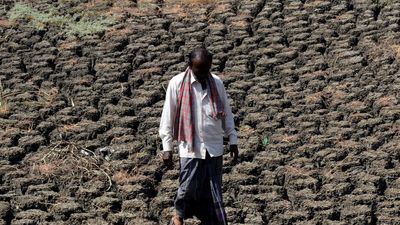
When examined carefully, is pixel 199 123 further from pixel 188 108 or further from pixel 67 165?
pixel 67 165

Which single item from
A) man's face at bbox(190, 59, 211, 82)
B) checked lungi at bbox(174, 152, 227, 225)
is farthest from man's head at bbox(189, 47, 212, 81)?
checked lungi at bbox(174, 152, 227, 225)

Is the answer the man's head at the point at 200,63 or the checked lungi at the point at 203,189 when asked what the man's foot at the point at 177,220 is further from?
the man's head at the point at 200,63

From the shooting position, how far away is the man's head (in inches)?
242

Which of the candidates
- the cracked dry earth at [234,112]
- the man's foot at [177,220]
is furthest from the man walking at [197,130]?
the cracked dry earth at [234,112]

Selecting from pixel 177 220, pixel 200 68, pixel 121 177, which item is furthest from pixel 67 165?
pixel 200 68

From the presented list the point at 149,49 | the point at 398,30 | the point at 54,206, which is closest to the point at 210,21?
the point at 149,49

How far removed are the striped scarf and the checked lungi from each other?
0.12 meters

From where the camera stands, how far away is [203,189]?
6.39m

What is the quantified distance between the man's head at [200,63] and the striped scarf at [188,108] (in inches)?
2.9

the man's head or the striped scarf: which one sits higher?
the man's head

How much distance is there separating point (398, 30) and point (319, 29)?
0.73 metres

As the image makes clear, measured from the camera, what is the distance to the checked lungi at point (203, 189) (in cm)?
630

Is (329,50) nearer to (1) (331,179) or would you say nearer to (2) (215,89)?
(1) (331,179)

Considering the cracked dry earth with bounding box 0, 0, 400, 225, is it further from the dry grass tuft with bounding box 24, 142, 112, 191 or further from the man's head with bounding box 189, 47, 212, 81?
the man's head with bounding box 189, 47, 212, 81
